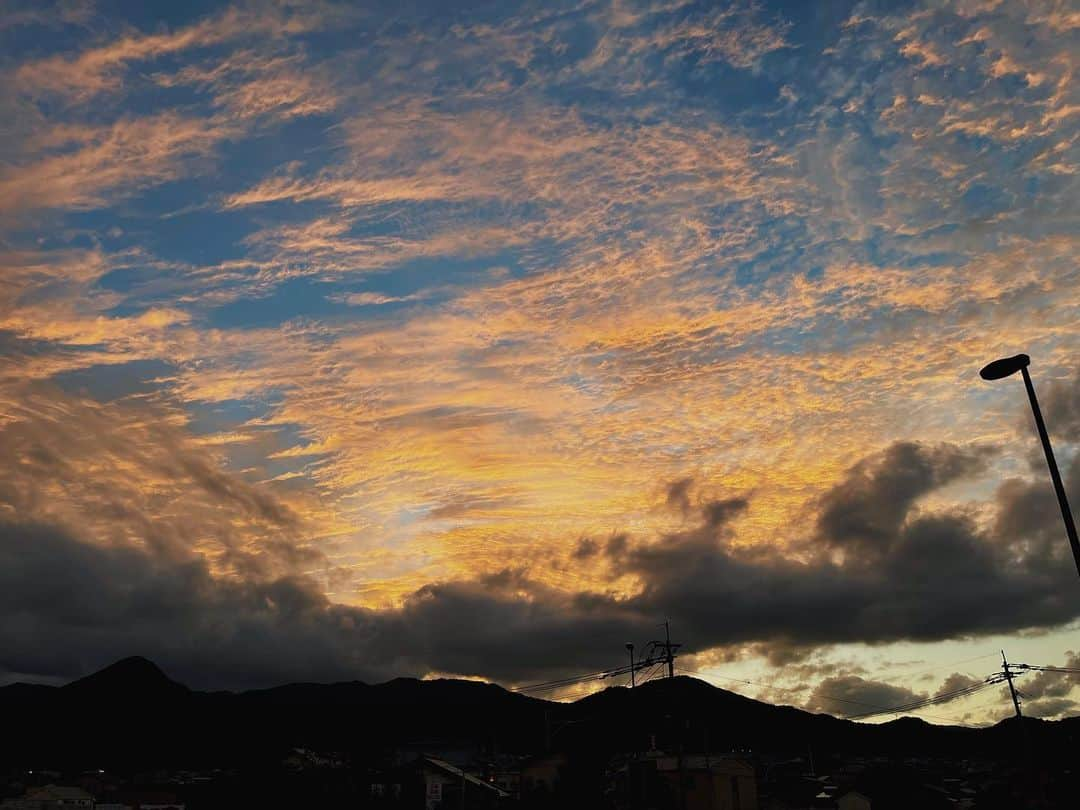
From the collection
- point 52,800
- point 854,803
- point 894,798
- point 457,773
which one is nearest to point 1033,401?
point 894,798

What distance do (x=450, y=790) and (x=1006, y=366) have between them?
77.2 meters

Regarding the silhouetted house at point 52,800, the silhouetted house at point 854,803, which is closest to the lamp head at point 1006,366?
the silhouetted house at point 854,803

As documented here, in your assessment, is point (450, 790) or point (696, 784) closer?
point (696, 784)

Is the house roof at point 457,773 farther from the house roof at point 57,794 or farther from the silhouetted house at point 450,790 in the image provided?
the house roof at point 57,794

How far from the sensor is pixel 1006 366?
19.2 metres

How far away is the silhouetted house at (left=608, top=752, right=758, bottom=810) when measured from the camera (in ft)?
229

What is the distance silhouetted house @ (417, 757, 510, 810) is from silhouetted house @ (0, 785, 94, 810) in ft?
137

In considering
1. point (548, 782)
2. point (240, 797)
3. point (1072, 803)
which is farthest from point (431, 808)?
point (1072, 803)

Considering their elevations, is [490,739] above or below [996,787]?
above

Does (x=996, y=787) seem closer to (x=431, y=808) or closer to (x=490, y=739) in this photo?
(x=431, y=808)

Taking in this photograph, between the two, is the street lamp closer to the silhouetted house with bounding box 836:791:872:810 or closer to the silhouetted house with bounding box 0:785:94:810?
the silhouetted house with bounding box 836:791:872:810

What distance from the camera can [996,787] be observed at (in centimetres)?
7325

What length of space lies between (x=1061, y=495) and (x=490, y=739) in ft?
359

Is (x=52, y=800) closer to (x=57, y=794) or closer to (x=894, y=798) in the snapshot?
(x=57, y=794)
